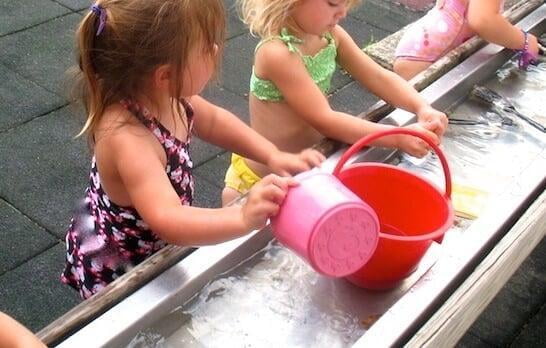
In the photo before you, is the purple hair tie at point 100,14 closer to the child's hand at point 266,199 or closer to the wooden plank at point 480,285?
the child's hand at point 266,199

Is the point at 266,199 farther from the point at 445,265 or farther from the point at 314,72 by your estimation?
the point at 314,72

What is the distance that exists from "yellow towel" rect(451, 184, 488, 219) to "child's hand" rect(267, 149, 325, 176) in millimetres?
351

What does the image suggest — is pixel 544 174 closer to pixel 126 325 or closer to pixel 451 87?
pixel 451 87

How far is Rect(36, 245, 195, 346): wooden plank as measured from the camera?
1178mm

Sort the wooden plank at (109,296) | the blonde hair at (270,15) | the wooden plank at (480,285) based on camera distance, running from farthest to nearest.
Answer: the blonde hair at (270,15), the wooden plank at (480,285), the wooden plank at (109,296)

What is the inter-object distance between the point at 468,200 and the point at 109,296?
914 millimetres

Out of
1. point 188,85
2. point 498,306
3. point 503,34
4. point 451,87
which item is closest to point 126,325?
point 188,85

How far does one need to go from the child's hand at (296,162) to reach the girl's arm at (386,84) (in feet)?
1.17

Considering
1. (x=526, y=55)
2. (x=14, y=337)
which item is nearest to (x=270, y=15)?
(x=526, y=55)

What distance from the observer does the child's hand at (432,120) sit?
69.7 inches

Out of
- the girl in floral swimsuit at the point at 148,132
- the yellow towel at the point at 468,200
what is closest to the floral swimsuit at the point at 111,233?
the girl in floral swimsuit at the point at 148,132

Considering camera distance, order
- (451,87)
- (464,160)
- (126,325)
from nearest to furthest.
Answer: (126,325), (464,160), (451,87)

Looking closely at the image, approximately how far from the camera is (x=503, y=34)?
7.40 feet

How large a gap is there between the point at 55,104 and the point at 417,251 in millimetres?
2481
